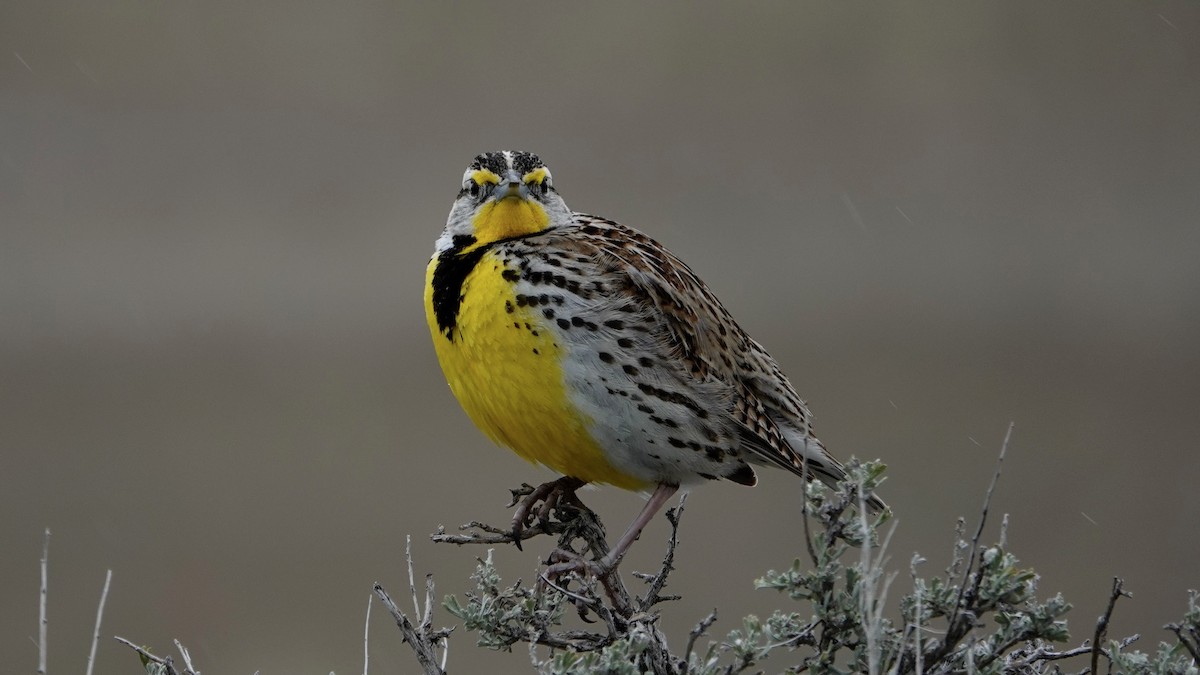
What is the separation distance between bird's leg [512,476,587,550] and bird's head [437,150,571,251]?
51 centimetres

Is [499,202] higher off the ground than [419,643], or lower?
higher

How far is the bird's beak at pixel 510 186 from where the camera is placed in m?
3.11

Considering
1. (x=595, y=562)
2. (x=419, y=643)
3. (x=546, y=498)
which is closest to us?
(x=419, y=643)

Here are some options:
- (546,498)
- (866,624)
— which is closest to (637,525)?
(546,498)

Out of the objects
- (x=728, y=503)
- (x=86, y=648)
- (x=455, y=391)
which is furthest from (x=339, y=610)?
(x=455, y=391)

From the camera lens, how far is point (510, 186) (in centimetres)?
311

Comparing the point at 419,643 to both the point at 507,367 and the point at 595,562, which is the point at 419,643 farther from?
the point at 507,367

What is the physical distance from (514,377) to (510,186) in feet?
1.46

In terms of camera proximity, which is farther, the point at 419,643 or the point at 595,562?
the point at 595,562

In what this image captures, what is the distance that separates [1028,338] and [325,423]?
197 inches

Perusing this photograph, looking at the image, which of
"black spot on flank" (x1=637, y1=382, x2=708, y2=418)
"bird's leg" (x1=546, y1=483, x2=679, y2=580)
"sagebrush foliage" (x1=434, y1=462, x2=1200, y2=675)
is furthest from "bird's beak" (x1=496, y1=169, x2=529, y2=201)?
"sagebrush foliage" (x1=434, y1=462, x2=1200, y2=675)

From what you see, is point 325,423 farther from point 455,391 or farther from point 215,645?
point 455,391

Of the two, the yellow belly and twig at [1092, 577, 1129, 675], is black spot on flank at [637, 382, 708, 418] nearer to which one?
the yellow belly

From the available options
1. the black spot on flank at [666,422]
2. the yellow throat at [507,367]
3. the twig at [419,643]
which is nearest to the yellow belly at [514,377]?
the yellow throat at [507,367]
